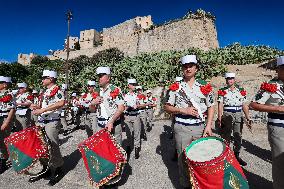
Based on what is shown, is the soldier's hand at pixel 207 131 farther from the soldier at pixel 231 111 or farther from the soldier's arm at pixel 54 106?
the soldier's arm at pixel 54 106

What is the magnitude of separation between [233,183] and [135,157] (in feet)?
14.8

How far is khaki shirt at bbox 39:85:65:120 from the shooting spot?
6035 millimetres

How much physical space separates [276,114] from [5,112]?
5.91m

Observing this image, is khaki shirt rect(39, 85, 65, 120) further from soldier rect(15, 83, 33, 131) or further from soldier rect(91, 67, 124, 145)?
soldier rect(15, 83, 33, 131)

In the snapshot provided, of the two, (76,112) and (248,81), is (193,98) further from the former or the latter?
(248,81)

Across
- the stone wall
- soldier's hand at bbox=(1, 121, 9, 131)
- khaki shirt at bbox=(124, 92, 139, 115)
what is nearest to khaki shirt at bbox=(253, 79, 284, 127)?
khaki shirt at bbox=(124, 92, 139, 115)

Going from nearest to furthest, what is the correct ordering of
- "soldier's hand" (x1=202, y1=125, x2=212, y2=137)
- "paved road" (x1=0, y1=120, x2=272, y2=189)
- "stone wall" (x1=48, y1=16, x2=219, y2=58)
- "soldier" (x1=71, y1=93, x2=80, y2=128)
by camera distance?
1. "soldier's hand" (x1=202, y1=125, x2=212, y2=137)
2. "paved road" (x1=0, y1=120, x2=272, y2=189)
3. "soldier" (x1=71, y1=93, x2=80, y2=128)
4. "stone wall" (x1=48, y1=16, x2=219, y2=58)

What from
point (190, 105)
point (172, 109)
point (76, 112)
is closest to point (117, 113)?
point (172, 109)

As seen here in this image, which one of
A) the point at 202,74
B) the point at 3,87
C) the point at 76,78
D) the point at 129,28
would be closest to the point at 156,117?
the point at 202,74

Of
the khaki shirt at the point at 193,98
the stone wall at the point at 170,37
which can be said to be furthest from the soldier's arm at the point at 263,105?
the stone wall at the point at 170,37

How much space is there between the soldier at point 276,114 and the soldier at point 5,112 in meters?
5.38

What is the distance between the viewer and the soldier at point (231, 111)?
725cm

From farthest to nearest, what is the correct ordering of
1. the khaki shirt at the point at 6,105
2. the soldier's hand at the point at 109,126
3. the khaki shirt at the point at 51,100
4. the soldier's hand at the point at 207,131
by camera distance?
the khaki shirt at the point at 6,105, the khaki shirt at the point at 51,100, the soldier's hand at the point at 109,126, the soldier's hand at the point at 207,131

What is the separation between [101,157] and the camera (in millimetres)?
4820
